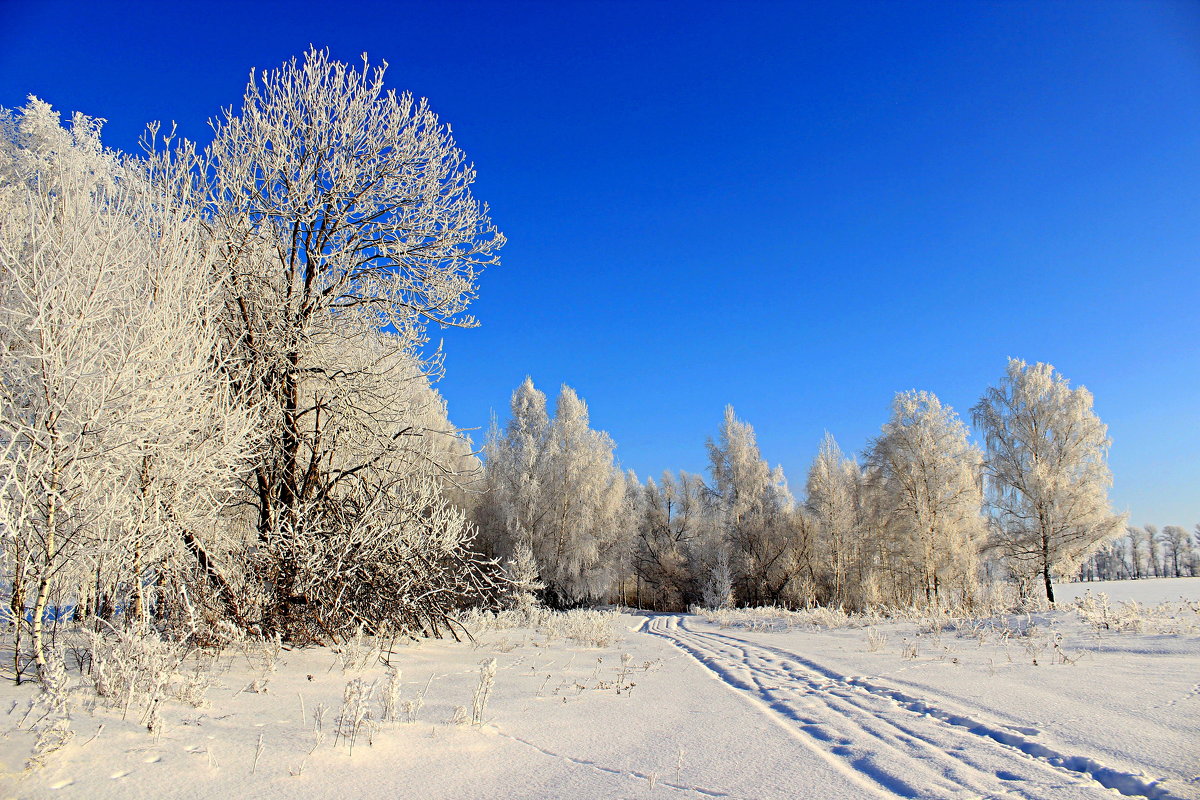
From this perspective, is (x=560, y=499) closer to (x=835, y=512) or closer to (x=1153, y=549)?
(x=835, y=512)

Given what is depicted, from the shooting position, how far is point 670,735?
3.66 metres

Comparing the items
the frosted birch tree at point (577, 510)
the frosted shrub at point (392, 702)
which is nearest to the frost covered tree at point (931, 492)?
the frosted birch tree at point (577, 510)

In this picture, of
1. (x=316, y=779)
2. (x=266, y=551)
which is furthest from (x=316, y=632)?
(x=316, y=779)

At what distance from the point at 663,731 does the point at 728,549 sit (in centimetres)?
2867

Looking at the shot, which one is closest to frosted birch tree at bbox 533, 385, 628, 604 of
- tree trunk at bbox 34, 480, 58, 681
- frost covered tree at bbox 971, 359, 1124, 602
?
frost covered tree at bbox 971, 359, 1124, 602

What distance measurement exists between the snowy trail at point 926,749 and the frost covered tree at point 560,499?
2346 centimetres

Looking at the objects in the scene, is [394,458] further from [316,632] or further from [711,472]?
[711,472]

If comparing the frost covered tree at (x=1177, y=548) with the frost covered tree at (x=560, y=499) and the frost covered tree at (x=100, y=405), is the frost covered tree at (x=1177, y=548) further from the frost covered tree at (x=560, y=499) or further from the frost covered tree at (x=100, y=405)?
the frost covered tree at (x=100, y=405)

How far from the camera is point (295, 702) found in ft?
13.5

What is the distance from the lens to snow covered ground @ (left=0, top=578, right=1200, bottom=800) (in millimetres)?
2586

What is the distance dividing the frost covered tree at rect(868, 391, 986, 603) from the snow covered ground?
59.9ft

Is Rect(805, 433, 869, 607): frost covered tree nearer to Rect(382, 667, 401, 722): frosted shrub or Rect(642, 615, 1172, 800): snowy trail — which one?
Rect(642, 615, 1172, 800): snowy trail

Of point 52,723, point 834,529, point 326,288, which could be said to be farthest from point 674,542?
point 52,723

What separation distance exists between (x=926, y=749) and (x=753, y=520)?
29.8 metres
